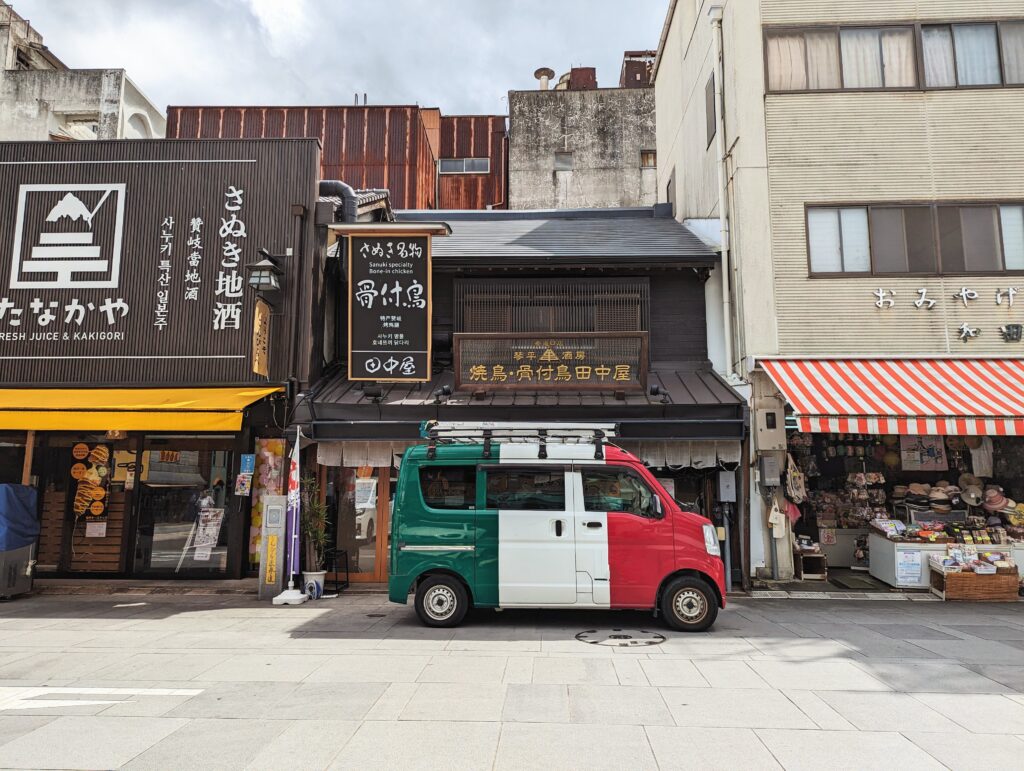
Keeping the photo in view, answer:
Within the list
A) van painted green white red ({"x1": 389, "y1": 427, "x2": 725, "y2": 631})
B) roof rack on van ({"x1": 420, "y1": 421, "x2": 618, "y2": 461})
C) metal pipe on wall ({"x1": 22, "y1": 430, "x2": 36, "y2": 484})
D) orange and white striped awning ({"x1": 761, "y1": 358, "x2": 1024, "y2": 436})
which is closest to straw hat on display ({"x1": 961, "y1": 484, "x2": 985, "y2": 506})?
orange and white striped awning ({"x1": 761, "y1": 358, "x2": 1024, "y2": 436})

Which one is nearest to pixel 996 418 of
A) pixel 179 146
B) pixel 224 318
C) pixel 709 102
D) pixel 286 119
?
pixel 709 102

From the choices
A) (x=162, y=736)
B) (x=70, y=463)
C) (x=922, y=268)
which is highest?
(x=922, y=268)

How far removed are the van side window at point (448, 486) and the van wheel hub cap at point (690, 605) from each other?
3067 mm

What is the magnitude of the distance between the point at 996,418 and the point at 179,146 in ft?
52.5

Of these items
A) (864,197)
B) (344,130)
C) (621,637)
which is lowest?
(621,637)

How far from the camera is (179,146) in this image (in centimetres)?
1337

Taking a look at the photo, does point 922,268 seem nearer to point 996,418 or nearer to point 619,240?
point 996,418

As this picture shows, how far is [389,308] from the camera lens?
1270 centimetres

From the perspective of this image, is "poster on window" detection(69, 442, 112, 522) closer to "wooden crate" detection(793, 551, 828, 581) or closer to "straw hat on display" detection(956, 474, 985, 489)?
"wooden crate" detection(793, 551, 828, 581)

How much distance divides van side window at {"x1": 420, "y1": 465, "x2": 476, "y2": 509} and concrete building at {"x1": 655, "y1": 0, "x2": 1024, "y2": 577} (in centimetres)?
599

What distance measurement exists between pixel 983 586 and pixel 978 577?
0.55 feet

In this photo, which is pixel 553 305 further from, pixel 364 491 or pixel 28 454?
pixel 28 454

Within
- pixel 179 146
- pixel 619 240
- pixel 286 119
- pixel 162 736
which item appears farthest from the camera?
pixel 286 119

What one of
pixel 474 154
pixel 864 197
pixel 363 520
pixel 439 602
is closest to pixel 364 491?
pixel 363 520
